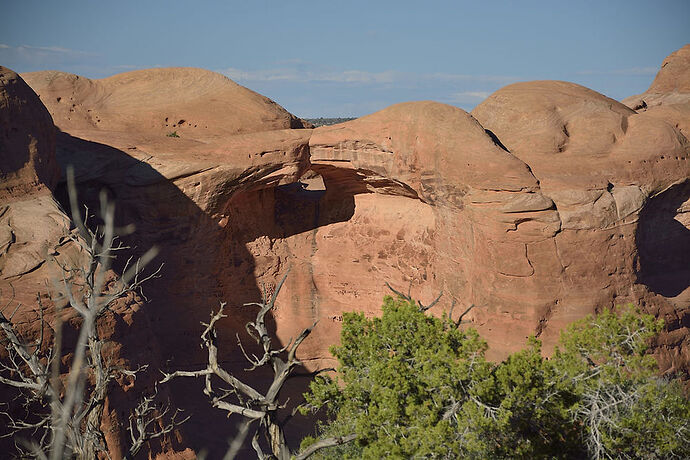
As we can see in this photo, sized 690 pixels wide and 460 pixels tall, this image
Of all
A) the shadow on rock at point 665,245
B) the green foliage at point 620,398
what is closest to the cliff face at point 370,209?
the shadow on rock at point 665,245

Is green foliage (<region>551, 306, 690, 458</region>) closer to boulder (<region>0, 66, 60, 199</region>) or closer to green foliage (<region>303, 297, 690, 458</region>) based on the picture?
green foliage (<region>303, 297, 690, 458</region>)

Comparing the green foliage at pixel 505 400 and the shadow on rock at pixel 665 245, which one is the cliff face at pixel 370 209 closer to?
the shadow on rock at pixel 665 245

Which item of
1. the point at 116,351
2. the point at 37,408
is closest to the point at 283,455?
the point at 116,351

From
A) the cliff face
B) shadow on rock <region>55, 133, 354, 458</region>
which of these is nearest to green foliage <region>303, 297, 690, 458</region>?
the cliff face

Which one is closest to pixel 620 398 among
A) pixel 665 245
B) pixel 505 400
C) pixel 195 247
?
pixel 505 400

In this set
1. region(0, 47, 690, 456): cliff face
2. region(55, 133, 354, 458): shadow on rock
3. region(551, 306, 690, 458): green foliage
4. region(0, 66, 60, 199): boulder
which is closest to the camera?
region(551, 306, 690, 458): green foliage

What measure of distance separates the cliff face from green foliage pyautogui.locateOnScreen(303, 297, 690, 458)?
13.5 feet

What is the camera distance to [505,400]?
25.3 feet

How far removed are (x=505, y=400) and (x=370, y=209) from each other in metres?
9.45

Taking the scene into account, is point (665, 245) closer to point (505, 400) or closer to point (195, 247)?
point (505, 400)

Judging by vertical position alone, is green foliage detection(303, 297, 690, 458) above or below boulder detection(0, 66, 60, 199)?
below

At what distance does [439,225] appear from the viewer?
14672 millimetres

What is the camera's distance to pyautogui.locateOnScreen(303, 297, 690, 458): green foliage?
7.87m

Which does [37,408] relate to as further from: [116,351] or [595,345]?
[595,345]
